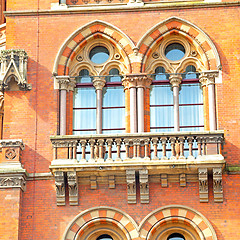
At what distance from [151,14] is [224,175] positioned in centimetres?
549

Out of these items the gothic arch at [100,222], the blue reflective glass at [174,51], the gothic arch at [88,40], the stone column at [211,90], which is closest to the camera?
the gothic arch at [100,222]

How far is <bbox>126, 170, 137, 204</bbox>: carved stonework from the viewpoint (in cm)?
2552

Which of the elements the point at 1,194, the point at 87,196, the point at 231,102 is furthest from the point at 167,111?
the point at 1,194

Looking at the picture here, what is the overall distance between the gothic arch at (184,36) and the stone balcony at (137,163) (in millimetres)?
2652

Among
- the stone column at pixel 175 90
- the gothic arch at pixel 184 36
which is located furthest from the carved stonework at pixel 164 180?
the gothic arch at pixel 184 36

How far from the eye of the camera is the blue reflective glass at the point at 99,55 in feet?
91.6

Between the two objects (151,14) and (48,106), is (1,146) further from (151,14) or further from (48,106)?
(151,14)

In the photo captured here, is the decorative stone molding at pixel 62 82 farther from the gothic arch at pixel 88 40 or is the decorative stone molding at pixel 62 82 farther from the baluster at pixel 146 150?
the baluster at pixel 146 150

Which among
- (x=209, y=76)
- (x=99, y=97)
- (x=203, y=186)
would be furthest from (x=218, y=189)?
(x=99, y=97)

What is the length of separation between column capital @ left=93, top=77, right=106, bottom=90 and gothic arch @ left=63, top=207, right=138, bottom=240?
3837 mm

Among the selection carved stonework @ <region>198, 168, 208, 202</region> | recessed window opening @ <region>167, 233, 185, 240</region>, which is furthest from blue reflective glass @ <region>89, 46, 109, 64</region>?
recessed window opening @ <region>167, 233, 185, 240</region>

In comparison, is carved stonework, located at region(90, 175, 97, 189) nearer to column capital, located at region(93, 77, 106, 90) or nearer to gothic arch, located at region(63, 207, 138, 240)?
gothic arch, located at region(63, 207, 138, 240)

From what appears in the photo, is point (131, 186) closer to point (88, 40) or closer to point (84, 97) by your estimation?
point (84, 97)

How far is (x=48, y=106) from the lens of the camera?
27.1 metres
